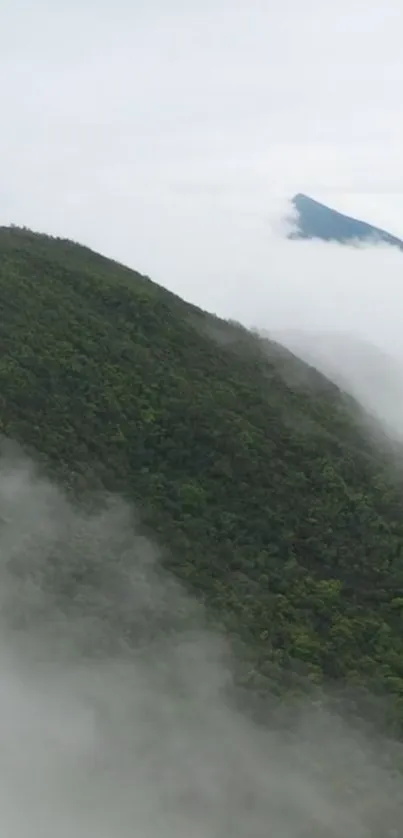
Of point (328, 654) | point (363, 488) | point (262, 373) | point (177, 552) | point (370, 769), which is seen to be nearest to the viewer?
point (370, 769)

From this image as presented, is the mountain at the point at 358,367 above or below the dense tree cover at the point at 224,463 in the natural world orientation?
above

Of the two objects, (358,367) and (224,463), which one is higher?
(358,367)

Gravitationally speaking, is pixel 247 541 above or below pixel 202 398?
below

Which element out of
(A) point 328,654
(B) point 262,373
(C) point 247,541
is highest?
(B) point 262,373

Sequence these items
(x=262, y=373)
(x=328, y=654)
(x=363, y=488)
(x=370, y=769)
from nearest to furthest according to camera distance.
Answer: (x=370, y=769), (x=328, y=654), (x=363, y=488), (x=262, y=373)

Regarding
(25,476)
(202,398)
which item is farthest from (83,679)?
(202,398)

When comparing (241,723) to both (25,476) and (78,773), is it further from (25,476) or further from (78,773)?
(25,476)

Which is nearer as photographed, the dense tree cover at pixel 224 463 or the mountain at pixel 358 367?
the dense tree cover at pixel 224 463

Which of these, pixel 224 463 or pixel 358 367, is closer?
A: pixel 224 463
